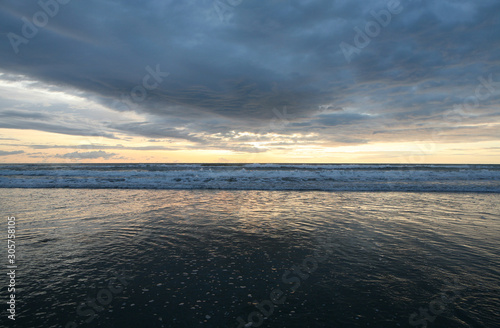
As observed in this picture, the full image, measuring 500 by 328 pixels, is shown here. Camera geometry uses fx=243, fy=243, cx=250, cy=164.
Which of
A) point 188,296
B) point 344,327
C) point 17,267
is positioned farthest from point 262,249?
point 17,267

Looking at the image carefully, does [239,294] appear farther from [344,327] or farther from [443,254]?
[443,254]

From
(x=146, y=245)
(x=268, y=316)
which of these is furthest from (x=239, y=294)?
(x=146, y=245)

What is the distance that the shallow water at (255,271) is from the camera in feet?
13.2

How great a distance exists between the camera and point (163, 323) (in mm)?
3793

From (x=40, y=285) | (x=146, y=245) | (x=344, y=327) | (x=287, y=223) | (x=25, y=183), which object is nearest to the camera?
(x=344, y=327)

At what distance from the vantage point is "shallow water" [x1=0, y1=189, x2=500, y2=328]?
4031mm

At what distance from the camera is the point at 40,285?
4.91 metres

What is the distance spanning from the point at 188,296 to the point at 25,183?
2953cm

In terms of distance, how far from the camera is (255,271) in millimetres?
5543

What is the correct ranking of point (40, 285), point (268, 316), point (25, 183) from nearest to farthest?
point (268, 316)
point (40, 285)
point (25, 183)

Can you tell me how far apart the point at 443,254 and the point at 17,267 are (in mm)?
10769

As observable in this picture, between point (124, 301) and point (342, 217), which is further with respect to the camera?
point (342, 217)

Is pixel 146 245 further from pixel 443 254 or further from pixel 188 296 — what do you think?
pixel 443 254

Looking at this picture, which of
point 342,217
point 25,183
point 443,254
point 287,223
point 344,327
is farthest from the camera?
point 25,183
